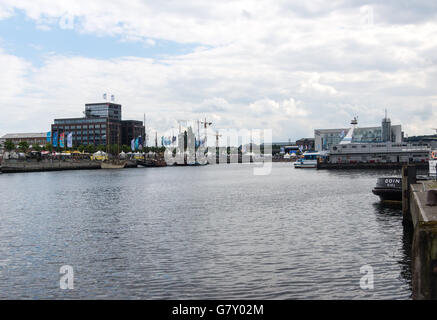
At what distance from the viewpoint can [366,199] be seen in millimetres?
57938

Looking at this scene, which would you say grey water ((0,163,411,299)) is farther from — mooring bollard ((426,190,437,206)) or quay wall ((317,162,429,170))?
quay wall ((317,162,429,170))

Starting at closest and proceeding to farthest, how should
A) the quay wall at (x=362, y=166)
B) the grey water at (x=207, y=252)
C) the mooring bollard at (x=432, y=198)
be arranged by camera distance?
the grey water at (x=207, y=252) < the mooring bollard at (x=432, y=198) < the quay wall at (x=362, y=166)

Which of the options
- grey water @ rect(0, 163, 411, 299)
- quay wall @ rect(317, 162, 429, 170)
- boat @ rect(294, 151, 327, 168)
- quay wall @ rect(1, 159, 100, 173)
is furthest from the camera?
boat @ rect(294, 151, 327, 168)

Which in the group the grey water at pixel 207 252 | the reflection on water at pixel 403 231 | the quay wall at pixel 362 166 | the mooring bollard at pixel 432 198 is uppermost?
the mooring bollard at pixel 432 198

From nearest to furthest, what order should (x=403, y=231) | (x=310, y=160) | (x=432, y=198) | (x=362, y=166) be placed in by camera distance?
(x=432, y=198) < (x=403, y=231) < (x=362, y=166) < (x=310, y=160)

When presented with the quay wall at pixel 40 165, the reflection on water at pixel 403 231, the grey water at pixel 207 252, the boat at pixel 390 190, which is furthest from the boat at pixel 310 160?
the grey water at pixel 207 252

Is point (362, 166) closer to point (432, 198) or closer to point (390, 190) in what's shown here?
point (390, 190)

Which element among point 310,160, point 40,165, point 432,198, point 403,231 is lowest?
point 403,231

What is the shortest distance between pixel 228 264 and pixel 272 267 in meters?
2.47

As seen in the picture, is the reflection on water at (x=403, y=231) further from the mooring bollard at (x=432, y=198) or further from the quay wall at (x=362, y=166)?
the quay wall at (x=362, y=166)

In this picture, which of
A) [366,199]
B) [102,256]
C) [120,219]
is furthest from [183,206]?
[102,256]

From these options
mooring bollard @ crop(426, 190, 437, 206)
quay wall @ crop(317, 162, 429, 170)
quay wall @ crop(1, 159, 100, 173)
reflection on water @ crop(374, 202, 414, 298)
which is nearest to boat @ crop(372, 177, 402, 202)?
reflection on water @ crop(374, 202, 414, 298)

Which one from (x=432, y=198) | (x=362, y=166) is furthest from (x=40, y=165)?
(x=432, y=198)
